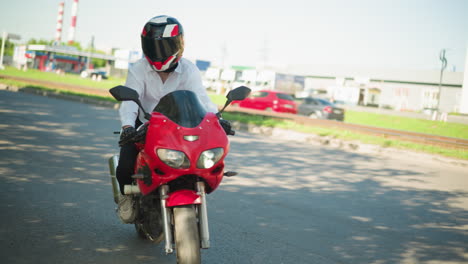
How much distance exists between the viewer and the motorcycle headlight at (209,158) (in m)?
2.93

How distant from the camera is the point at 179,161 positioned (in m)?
2.89

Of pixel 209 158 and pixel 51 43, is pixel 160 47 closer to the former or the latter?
pixel 209 158

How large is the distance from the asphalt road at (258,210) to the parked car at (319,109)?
15.0 meters

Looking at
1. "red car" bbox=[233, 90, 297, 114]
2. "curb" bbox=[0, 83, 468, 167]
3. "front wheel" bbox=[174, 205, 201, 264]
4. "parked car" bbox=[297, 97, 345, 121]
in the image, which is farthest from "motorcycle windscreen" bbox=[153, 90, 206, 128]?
"parked car" bbox=[297, 97, 345, 121]

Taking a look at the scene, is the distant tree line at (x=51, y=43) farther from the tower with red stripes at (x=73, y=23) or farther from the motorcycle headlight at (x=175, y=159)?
the motorcycle headlight at (x=175, y=159)

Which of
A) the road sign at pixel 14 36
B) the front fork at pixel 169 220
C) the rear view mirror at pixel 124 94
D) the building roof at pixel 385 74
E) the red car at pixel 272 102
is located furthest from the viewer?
the building roof at pixel 385 74

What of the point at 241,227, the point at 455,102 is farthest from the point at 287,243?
the point at 455,102

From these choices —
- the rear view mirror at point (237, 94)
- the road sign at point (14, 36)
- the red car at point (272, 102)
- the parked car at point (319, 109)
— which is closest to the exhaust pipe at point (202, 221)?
the rear view mirror at point (237, 94)

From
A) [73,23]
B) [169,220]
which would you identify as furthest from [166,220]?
[73,23]

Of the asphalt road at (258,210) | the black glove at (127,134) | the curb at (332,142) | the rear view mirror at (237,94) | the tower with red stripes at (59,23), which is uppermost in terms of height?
the tower with red stripes at (59,23)

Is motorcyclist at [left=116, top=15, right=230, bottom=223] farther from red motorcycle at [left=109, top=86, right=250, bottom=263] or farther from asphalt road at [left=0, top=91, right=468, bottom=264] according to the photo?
asphalt road at [left=0, top=91, right=468, bottom=264]

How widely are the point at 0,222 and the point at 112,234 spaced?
3.30 feet

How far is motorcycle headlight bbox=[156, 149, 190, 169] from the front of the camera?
9.45 feet

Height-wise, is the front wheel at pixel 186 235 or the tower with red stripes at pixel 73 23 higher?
the tower with red stripes at pixel 73 23
